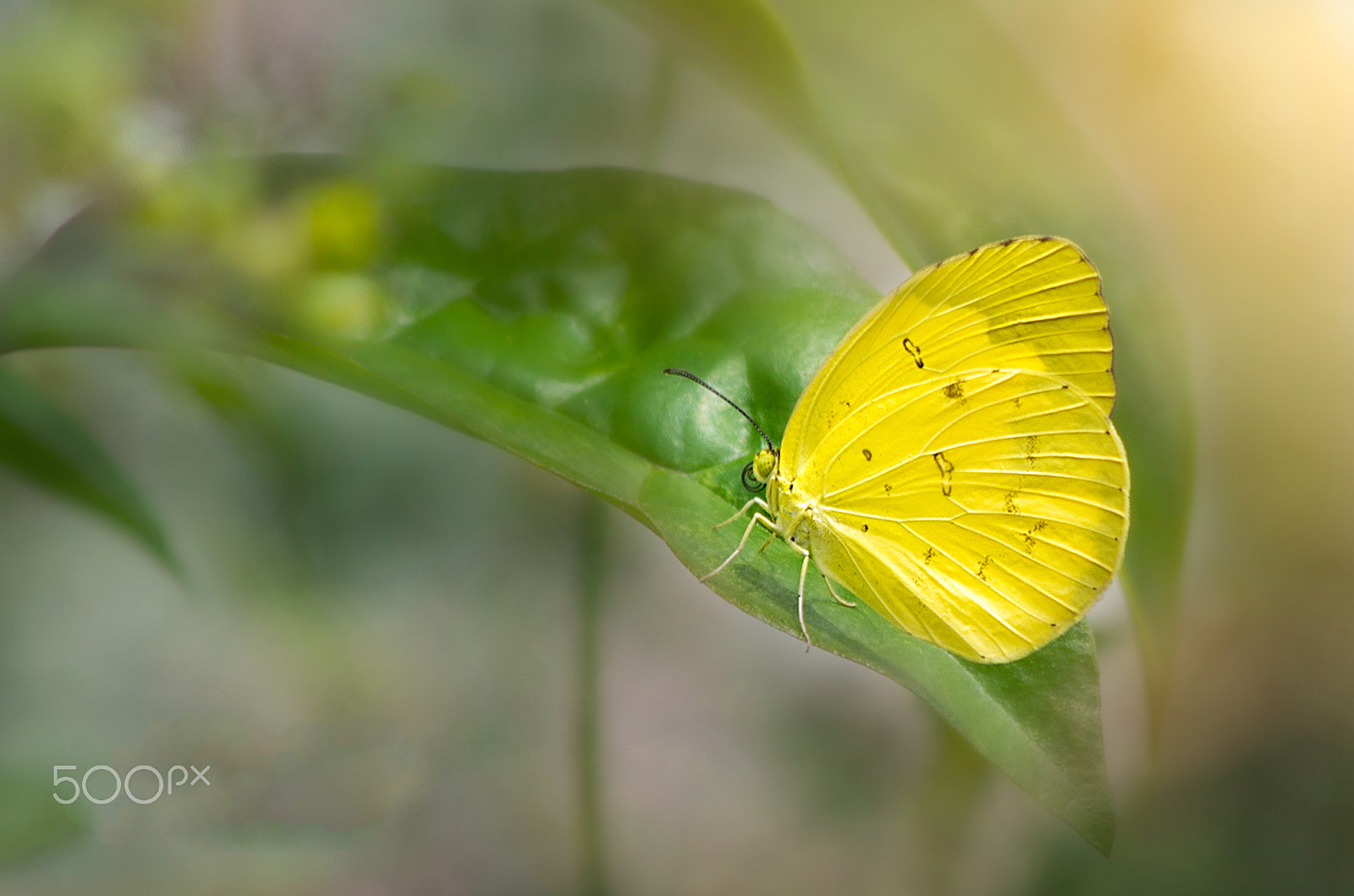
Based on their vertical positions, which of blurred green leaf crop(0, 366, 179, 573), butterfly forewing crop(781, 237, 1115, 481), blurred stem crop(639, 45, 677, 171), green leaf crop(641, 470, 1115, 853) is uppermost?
blurred stem crop(639, 45, 677, 171)

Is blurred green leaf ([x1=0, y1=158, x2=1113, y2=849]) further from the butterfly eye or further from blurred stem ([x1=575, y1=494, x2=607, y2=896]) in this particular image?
blurred stem ([x1=575, y1=494, x2=607, y2=896])

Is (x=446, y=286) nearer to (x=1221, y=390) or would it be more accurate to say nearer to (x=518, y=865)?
(x=518, y=865)

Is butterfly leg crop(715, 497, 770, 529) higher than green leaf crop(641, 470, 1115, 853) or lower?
higher

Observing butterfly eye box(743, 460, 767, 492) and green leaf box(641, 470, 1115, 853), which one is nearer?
green leaf box(641, 470, 1115, 853)

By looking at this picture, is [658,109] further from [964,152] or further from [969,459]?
[969,459]

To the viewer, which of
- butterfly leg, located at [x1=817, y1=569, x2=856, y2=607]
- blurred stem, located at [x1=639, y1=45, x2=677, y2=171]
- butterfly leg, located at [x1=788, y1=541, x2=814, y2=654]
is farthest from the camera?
blurred stem, located at [x1=639, y1=45, x2=677, y2=171]

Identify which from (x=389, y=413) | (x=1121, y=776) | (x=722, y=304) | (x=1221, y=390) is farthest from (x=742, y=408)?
(x=1221, y=390)

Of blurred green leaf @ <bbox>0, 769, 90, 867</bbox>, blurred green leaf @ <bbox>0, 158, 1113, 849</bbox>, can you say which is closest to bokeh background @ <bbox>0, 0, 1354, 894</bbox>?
blurred green leaf @ <bbox>0, 769, 90, 867</bbox>
